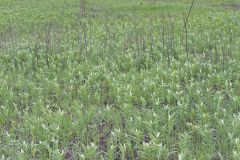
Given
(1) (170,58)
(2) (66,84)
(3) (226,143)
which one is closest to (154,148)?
(3) (226,143)

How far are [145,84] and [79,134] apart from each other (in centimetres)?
240

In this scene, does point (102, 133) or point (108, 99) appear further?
point (108, 99)

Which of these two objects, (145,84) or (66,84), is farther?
(66,84)

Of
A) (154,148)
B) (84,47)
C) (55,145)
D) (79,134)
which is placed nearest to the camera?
(154,148)

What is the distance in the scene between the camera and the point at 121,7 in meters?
26.5

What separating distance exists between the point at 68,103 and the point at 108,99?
0.93m

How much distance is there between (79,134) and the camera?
21.8 feet

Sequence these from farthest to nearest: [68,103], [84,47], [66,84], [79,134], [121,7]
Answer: [121,7], [84,47], [66,84], [68,103], [79,134]

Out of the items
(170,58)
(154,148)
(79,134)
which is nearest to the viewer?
(154,148)

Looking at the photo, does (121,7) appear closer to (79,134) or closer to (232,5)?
(232,5)

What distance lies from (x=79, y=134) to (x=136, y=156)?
3.75ft

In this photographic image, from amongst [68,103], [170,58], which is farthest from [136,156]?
[170,58]

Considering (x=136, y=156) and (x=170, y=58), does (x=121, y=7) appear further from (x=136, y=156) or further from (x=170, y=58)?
(x=136, y=156)

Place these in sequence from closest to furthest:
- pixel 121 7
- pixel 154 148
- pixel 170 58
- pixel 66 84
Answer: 1. pixel 154 148
2. pixel 66 84
3. pixel 170 58
4. pixel 121 7
